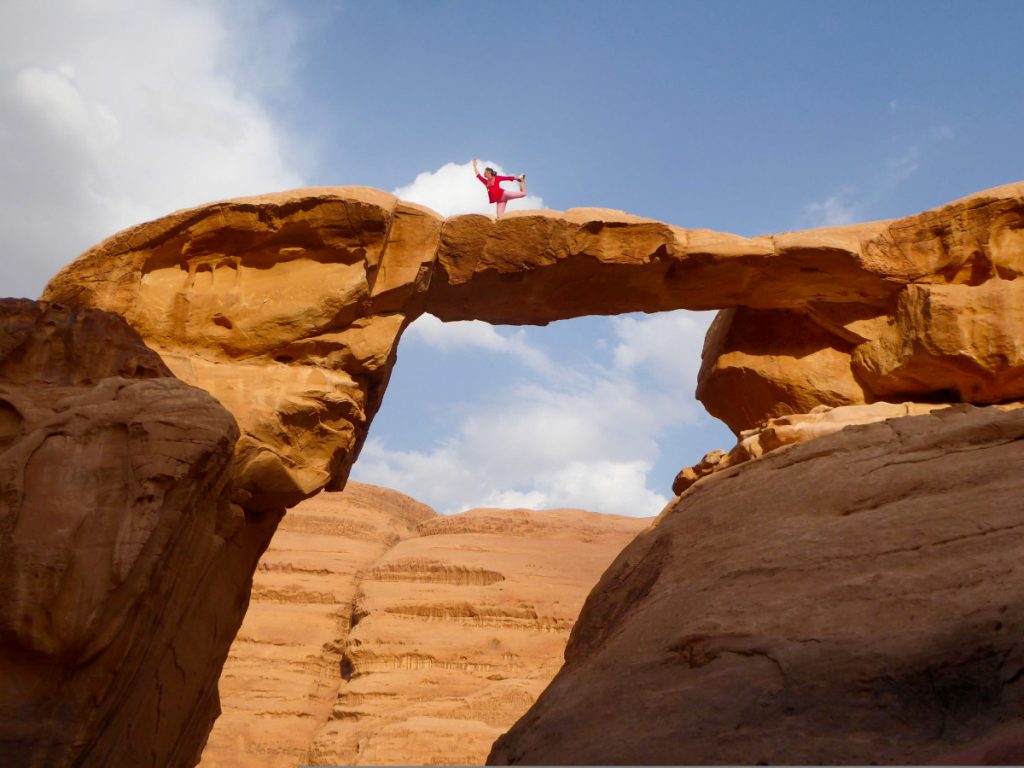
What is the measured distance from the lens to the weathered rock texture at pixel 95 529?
798 centimetres

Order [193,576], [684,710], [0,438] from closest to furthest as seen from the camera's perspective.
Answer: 1. [684,710]
2. [0,438]
3. [193,576]

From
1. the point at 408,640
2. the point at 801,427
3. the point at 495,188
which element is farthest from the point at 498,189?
the point at 408,640

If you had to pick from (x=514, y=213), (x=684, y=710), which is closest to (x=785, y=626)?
(x=684, y=710)

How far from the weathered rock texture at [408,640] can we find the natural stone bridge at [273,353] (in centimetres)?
1100

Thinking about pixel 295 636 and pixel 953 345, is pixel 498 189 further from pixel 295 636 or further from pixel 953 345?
pixel 295 636

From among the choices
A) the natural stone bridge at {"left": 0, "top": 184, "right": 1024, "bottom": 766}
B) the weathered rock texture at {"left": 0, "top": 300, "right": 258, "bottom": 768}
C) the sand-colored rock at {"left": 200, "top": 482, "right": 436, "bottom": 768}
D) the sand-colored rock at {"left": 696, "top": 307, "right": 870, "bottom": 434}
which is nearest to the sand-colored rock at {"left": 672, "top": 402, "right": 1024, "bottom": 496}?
the sand-colored rock at {"left": 696, "top": 307, "right": 870, "bottom": 434}

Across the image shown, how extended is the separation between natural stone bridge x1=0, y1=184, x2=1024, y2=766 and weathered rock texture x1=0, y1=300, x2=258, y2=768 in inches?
0.8

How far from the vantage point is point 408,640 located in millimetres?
25094

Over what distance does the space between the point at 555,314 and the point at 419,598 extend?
14.1 meters

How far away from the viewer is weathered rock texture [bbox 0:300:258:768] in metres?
7.98

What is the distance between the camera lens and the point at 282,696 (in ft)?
83.3

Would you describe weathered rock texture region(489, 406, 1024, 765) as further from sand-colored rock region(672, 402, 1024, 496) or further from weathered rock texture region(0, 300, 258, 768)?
weathered rock texture region(0, 300, 258, 768)

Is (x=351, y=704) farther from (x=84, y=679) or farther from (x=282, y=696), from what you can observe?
(x=84, y=679)

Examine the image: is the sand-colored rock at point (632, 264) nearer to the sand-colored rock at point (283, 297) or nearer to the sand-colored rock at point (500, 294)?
the sand-colored rock at point (500, 294)
